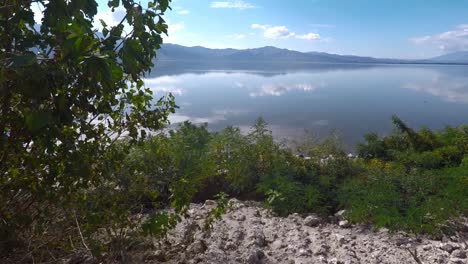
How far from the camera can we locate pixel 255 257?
3.71 m

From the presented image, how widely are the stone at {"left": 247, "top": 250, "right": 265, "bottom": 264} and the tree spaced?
1416mm

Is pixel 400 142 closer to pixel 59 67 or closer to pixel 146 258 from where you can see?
pixel 146 258

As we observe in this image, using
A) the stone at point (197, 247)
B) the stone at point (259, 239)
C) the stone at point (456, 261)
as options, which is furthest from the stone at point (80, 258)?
the stone at point (456, 261)

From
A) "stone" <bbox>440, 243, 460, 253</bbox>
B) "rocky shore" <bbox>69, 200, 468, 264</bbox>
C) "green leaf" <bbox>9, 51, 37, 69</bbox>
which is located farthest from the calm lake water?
"green leaf" <bbox>9, 51, 37, 69</bbox>

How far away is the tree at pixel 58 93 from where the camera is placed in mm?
1746

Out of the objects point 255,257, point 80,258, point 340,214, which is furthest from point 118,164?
point 340,214

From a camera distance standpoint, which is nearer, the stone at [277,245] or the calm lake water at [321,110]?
the stone at [277,245]

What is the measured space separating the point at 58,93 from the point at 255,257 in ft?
7.66

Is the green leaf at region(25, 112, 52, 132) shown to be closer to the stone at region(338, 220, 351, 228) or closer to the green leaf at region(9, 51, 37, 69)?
the green leaf at region(9, 51, 37, 69)

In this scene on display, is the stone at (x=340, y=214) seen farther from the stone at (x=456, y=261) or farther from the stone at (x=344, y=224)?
the stone at (x=456, y=261)

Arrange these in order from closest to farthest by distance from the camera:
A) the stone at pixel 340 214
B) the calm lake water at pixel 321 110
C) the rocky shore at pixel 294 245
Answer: the rocky shore at pixel 294 245 < the stone at pixel 340 214 < the calm lake water at pixel 321 110

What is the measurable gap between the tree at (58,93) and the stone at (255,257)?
142 centimetres

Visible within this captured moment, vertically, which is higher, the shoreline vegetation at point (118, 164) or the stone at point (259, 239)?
the shoreline vegetation at point (118, 164)

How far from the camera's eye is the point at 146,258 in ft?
12.4
